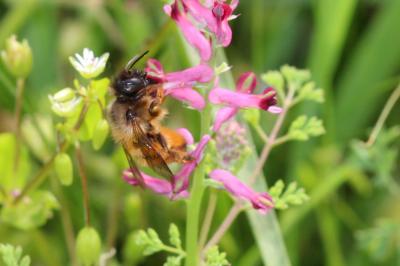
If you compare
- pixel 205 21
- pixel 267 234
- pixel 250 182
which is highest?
pixel 205 21

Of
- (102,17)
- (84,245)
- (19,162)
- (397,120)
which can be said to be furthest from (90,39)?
(84,245)

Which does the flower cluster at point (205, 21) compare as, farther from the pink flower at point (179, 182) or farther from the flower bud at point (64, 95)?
the flower bud at point (64, 95)

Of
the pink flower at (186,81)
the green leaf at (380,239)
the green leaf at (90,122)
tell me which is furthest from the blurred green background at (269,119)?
the pink flower at (186,81)

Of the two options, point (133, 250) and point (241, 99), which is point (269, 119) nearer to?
point (133, 250)

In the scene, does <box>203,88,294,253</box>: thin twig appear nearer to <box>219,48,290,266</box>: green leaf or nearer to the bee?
<box>219,48,290,266</box>: green leaf

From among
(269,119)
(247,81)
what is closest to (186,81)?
(247,81)

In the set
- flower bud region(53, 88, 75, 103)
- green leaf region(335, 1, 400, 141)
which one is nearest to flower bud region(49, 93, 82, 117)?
flower bud region(53, 88, 75, 103)

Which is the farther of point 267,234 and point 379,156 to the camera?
point 379,156
